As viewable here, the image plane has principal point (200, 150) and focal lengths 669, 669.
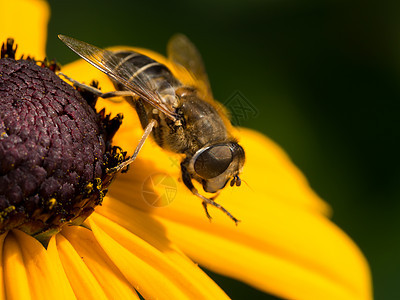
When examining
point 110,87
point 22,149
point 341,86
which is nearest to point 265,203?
point 110,87

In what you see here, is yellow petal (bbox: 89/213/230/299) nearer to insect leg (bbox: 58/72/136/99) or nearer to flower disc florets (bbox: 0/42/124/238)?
flower disc florets (bbox: 0/42/124/238)

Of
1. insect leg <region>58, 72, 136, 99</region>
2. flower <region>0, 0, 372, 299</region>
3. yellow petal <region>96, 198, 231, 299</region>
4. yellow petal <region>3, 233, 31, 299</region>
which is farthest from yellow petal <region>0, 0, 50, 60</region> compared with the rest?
yellow petal <region>3, 233, 31, 299</region>

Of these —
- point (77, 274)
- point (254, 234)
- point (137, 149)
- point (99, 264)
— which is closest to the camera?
point (77, 274)

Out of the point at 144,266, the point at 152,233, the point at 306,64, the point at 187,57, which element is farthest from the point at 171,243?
the point at 306,64

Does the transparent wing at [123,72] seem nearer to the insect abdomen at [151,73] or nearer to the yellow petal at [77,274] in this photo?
the insect abdomen at [151,73]

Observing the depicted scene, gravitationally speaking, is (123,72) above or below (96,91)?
above

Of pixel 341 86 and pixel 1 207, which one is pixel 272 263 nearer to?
pixel 1 207

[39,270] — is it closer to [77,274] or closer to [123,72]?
[77,274]
